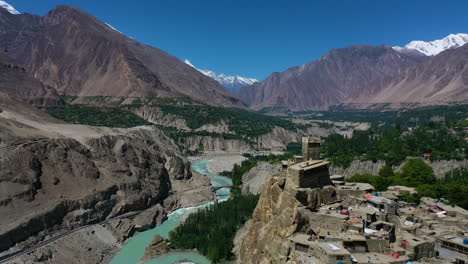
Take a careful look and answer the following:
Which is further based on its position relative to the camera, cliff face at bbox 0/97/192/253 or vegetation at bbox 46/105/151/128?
vegetation at bbox 46/105/151/128

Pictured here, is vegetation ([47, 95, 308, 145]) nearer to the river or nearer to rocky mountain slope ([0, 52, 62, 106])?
rocky mountain slope ([0, 52, 62, 106])

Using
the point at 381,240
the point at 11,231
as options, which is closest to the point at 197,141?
the point at 11,231

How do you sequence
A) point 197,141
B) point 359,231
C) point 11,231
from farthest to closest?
point 197,141 < point 11,231 < point 359,231

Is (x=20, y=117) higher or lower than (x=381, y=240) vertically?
higher

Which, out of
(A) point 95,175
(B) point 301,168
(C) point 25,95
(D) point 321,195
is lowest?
(A) point 95,175

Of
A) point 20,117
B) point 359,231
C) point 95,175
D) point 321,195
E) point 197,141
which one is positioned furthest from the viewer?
point 197,141

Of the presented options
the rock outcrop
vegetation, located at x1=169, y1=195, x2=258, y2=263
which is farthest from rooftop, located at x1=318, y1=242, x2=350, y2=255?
the rock outcrop

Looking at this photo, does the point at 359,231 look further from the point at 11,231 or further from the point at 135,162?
the point at 135,162

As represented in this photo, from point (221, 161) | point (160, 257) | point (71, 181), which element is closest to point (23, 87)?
point (221, 161)
